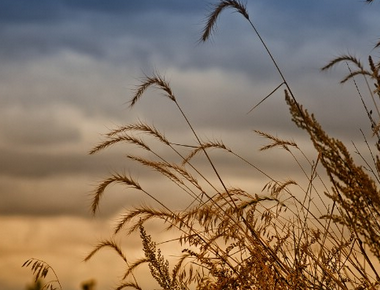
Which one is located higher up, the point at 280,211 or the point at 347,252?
the point at 280,211

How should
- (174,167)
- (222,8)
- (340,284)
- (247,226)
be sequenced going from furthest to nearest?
(222,8)
(174,167)
(247,226)
(340,284)

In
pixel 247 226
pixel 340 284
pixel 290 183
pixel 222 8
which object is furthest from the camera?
pixel 222 8

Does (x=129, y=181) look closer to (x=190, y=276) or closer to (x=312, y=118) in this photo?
(x=190, y=276)

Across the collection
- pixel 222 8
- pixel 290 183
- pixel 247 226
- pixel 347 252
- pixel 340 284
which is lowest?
pixel 340 284

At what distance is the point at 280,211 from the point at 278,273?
56 cm

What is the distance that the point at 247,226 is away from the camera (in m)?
3.29

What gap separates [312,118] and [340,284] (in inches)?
32.7

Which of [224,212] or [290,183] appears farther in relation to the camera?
[290,183]

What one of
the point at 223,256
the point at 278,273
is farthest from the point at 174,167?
the point at 278,273

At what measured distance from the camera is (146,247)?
153 inches

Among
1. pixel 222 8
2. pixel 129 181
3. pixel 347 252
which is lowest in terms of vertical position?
pixel 347 252

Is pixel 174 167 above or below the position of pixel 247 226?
above

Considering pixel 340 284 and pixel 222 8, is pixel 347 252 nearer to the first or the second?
pixel 340 284

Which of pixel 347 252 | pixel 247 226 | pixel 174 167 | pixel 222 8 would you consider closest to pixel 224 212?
pixel 247 226
